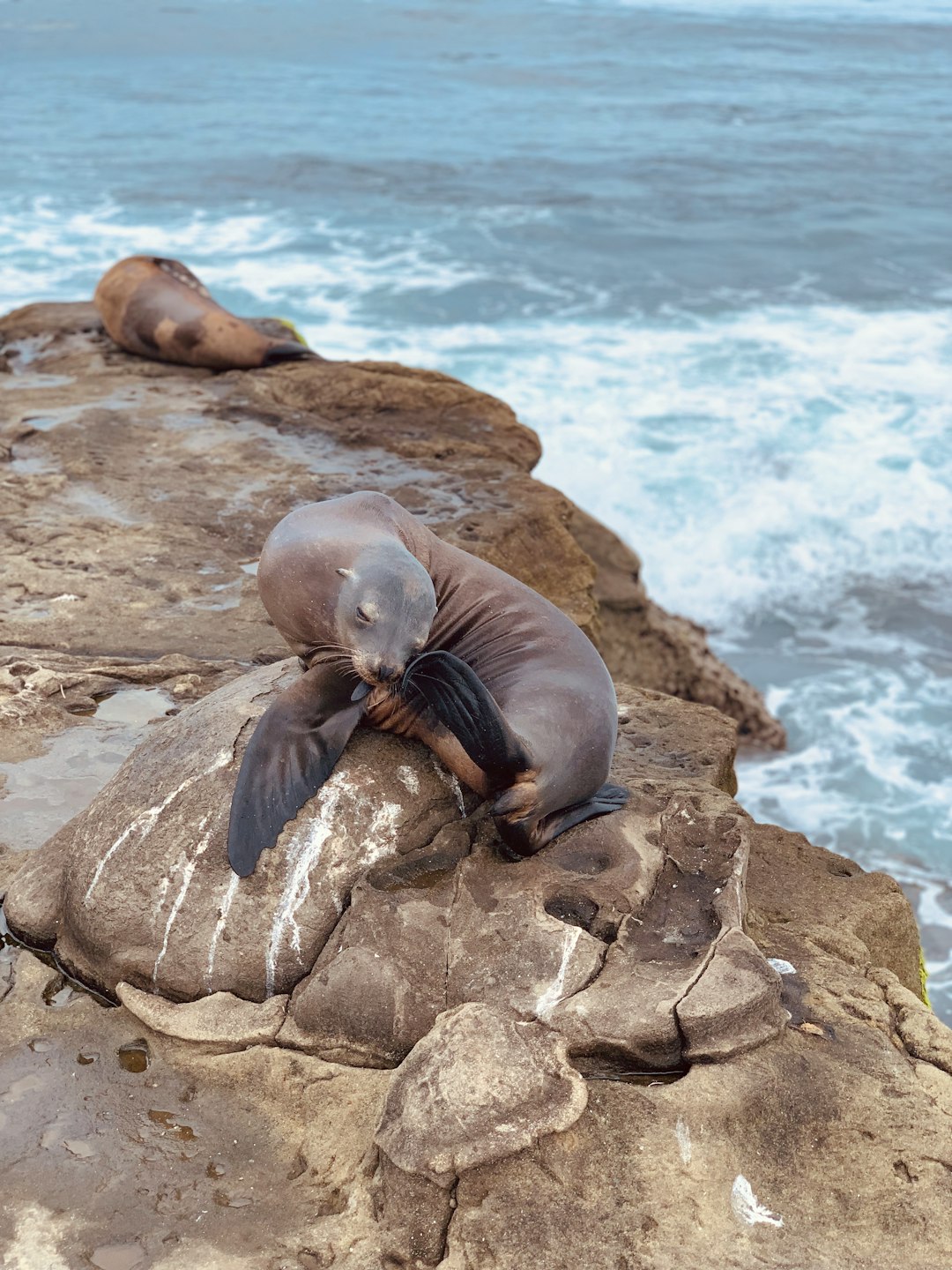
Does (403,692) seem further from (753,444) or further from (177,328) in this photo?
(753,444)

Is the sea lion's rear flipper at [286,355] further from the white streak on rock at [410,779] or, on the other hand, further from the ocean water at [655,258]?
the white streak on rock at [410,779]

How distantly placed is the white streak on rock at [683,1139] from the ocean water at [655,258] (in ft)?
12.0

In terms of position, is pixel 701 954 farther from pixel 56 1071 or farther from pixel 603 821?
pixel 56 1071

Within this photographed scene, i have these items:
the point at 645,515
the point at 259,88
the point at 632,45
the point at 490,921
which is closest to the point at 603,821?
the point at 490,921

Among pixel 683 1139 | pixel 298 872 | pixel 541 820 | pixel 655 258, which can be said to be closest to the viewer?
pixel 683 1139

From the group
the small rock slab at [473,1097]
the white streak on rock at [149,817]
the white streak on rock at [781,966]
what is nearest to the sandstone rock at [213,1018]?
the white streak on rock at [149,817]

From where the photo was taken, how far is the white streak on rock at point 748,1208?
109 inches

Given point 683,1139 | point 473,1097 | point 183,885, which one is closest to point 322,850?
point 183,885

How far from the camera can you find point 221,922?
351cm

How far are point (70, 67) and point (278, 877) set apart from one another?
30.6 m

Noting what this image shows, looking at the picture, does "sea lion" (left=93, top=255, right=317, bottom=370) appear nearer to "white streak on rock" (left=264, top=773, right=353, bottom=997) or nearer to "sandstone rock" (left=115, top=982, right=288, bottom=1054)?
"white streak on rock" (left=264, top=773, right=353, bottom=997)

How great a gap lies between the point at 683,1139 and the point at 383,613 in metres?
1.45

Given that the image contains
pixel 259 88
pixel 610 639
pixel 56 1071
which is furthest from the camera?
pixel 259 88

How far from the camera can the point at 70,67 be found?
29.8 metres
